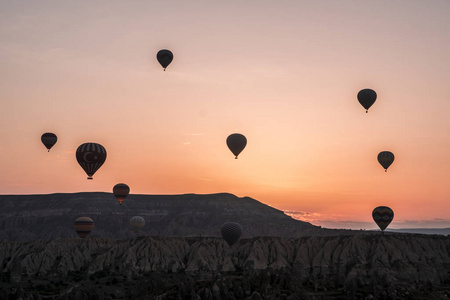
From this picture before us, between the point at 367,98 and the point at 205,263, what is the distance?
5614 cm

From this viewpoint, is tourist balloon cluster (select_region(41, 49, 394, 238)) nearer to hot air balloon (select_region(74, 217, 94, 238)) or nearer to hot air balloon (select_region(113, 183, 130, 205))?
hot air balloon (select_region(113, 183, 130, 205))

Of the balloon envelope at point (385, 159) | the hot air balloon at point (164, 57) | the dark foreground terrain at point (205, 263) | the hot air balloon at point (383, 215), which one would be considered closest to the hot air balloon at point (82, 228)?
the dark foreground terrain at point (205, 263)

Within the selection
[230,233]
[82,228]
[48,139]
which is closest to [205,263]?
[230,233]

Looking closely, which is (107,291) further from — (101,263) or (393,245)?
(393,245)

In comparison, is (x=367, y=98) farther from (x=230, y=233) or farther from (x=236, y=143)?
(x=230, y=233)

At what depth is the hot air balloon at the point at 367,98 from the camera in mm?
101688

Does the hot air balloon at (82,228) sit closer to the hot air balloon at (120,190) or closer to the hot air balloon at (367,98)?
the hot air balloon at (120,190)

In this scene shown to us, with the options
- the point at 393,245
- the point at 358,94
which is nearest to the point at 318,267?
the point at 393,245

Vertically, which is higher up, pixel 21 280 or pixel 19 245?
pixel 19 245

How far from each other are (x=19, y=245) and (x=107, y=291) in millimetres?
55263

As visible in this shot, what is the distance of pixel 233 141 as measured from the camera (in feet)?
345

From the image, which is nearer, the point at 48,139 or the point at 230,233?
the point at 48,139

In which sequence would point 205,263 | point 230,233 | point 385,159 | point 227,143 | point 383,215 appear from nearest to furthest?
point 227,143, point 385,159, point 230,233, point 383,215, point 205,263

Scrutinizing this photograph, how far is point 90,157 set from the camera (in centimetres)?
10769
